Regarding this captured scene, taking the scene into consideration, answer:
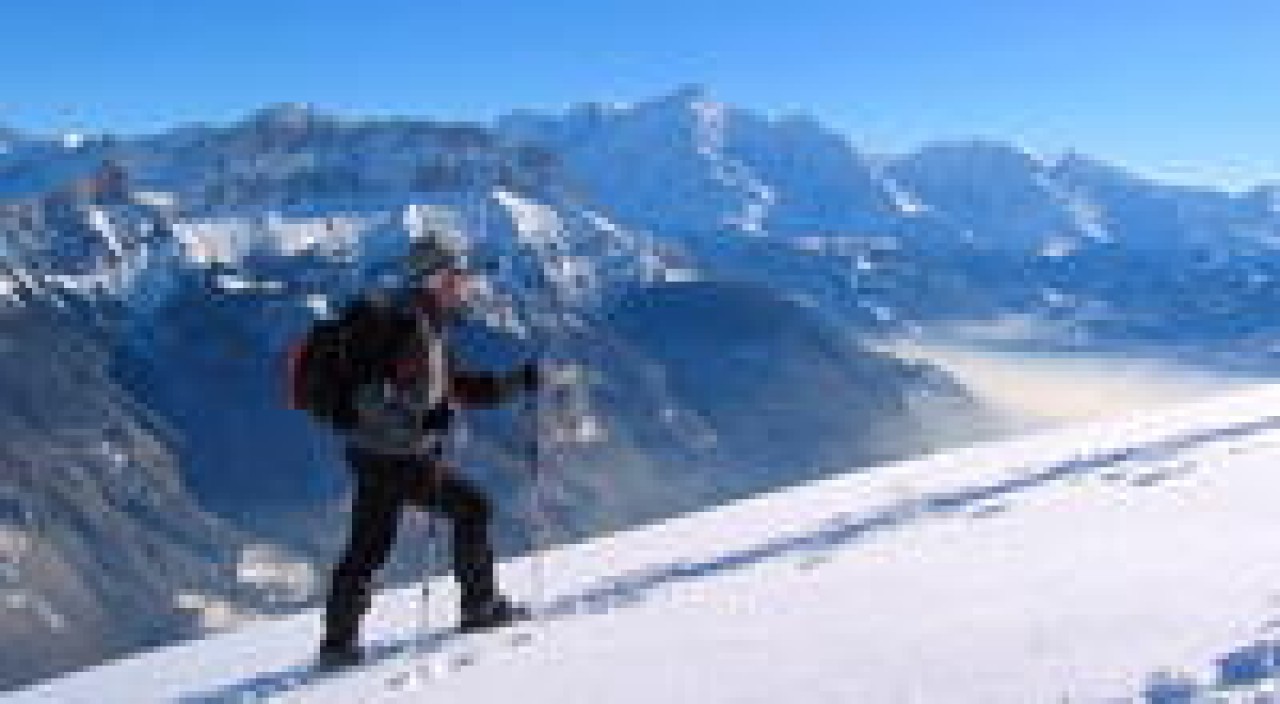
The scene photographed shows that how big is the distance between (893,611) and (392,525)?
11.6 feet

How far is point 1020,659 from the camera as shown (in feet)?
26.9

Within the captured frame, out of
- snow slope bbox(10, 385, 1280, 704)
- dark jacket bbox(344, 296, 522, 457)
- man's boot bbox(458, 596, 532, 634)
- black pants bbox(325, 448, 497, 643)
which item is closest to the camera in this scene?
snow slope bbox(10, 385, 1280, 704)

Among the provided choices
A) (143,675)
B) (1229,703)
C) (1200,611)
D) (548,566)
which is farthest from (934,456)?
(1229,703)

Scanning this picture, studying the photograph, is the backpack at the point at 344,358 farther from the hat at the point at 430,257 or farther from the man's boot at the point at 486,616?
the man's boot at the point at 486,616

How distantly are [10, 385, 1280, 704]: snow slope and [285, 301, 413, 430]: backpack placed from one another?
5.48 ft

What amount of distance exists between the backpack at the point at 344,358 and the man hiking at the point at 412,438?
0.4 inches

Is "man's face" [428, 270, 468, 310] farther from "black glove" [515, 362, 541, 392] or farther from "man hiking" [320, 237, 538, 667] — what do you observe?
"black glove" [515, 362, 541, 392]

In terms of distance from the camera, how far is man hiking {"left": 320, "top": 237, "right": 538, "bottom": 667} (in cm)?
1141

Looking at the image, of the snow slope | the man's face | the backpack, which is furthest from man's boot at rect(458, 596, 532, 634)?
the man's face

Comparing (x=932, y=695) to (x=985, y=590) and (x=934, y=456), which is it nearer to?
(x=985, y=590)

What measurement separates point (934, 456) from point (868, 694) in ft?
58.4

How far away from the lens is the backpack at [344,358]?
11258mm

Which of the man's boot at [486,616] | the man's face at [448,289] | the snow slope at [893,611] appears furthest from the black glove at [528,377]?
the snow slope at [893,611]

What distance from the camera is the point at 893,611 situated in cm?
1020
